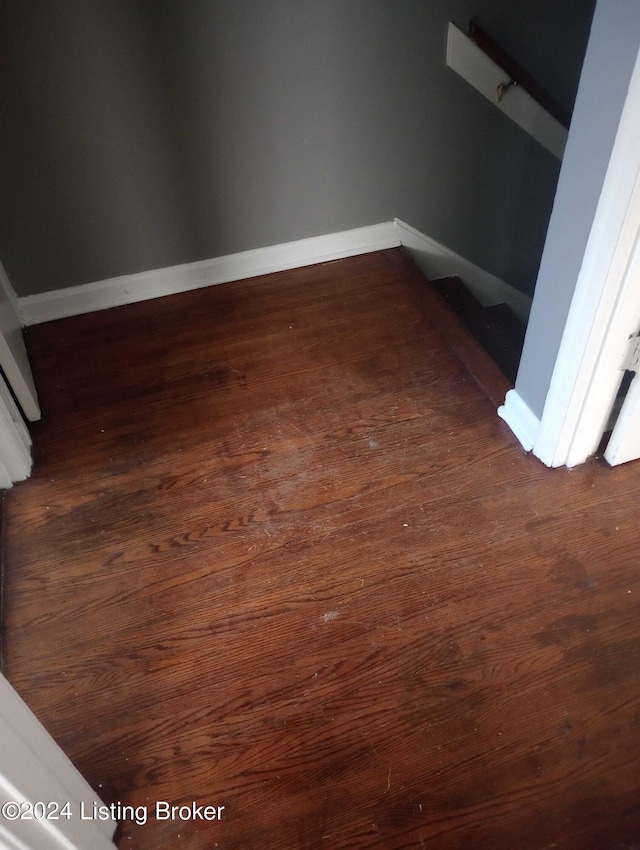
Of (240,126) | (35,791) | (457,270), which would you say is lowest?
(457,270)

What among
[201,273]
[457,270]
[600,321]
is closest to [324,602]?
[600,321]

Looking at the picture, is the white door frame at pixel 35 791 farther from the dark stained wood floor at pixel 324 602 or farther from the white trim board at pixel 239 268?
the white trim board at pixel 239 268

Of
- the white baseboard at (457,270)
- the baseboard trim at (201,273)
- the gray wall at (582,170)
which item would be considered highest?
the gray wall at (582,170)

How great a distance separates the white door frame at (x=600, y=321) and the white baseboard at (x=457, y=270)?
850mm

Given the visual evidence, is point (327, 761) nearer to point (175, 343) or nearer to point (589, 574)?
point (589, 574)

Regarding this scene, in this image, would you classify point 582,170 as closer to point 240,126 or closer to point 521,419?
point 521,419

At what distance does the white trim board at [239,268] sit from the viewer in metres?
2.06

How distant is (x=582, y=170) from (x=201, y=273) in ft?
4.26

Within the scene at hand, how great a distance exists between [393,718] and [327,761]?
14 centimetres

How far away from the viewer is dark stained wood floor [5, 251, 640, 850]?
3.67ft

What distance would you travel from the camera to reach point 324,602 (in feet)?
4.45

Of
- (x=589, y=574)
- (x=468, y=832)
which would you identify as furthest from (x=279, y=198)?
(x=468, y=832)

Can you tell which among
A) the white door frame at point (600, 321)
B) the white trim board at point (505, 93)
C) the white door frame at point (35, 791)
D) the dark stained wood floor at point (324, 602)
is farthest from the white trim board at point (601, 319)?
the white door frame at point (35, 791)

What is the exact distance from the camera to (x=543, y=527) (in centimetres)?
146
